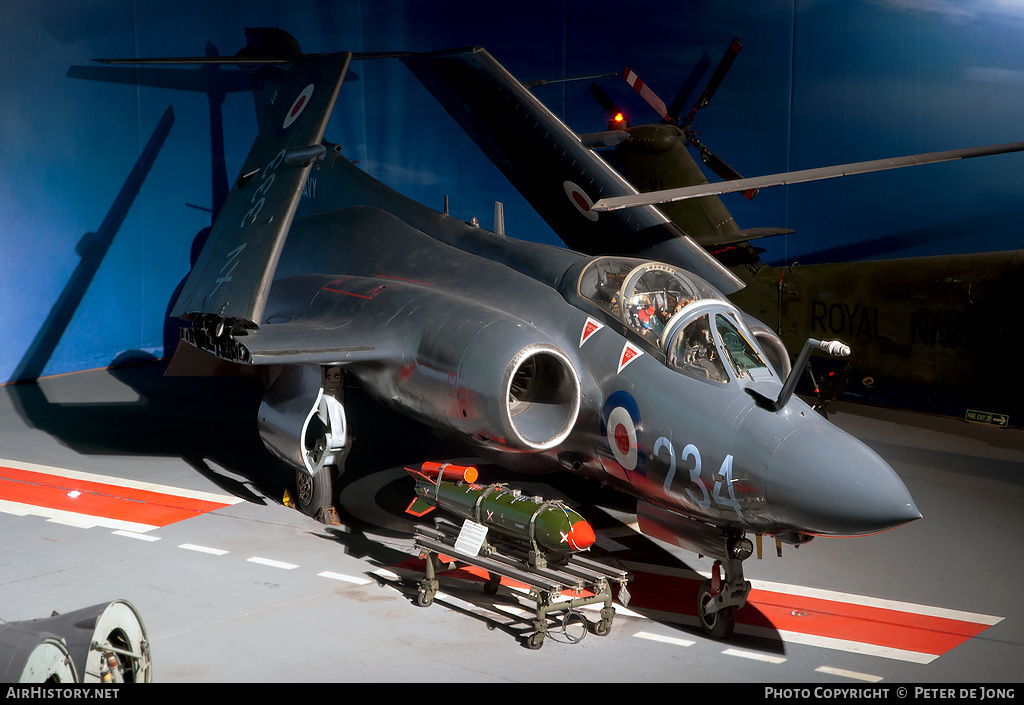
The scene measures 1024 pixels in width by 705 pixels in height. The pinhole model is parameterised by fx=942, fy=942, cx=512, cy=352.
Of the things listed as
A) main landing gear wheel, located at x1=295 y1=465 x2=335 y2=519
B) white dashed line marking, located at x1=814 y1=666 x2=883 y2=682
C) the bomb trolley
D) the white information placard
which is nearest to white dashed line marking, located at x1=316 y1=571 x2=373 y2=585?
the bomb trolley

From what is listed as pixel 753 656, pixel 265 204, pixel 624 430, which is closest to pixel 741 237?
pixel 624 430

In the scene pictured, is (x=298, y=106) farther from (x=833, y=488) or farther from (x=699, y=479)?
(x=833, y=488)

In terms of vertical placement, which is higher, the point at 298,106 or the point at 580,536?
the point at 298,106

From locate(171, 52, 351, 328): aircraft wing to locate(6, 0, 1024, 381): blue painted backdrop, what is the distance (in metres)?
5.52

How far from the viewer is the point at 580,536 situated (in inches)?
225

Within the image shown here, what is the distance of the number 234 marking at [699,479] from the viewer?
5.41 metres

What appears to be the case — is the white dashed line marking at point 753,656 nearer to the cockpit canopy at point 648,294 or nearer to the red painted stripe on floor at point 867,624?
the red painted stripe on floor at point 867,624

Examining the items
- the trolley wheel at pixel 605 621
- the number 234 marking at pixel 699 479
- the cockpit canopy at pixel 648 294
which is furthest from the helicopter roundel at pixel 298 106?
the trolley wheel at pixel 605 621

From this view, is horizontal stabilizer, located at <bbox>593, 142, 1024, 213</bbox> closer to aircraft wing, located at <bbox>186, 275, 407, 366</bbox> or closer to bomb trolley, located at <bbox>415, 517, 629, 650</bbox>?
aircraft wing, located at <bbox>186, 275, 407, 366</bbox>

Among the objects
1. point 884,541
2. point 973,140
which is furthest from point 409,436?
point 973,140

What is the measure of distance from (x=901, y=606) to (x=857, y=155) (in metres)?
7.62

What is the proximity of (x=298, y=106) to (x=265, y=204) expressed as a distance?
4.25ft

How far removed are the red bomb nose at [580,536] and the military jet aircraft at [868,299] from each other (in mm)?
4142

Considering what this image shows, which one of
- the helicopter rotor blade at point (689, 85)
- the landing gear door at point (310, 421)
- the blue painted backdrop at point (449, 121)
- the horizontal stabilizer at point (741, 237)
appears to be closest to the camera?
the landing gear door at point (310, 421)
